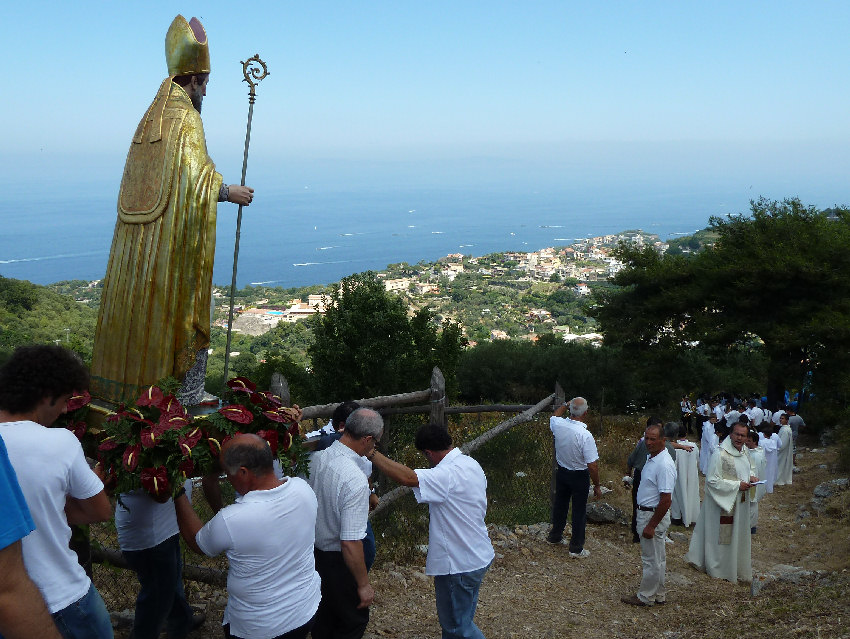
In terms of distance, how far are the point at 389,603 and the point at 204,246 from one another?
334 cm

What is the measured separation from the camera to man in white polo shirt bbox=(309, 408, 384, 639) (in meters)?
3.63

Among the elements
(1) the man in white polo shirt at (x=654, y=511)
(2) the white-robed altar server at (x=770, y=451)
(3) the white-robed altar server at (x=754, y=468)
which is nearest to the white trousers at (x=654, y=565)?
(1) the man in white polo shirt at (x=654, y=511)

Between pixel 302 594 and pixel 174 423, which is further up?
pixel 174 423

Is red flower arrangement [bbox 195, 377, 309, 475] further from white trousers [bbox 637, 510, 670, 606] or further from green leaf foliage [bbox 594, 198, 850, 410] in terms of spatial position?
green leaf foliage [bbox 594, 198, 850, 410]

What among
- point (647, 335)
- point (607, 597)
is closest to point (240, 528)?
point (607, 597)

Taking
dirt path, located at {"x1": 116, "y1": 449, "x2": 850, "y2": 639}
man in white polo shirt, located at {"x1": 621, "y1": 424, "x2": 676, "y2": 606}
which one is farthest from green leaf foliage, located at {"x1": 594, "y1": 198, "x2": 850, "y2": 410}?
man in white polo shirt, located at {"x1": 621, "y1": 424, "x2": 676, "y2": 606}

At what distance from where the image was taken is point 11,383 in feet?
8.43

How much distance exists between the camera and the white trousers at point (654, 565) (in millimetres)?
6074

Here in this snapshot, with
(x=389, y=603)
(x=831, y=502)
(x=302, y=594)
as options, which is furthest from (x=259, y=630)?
(x=831, y=502)

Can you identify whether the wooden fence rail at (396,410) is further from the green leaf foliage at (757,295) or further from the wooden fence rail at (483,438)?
the green leaf foliage at (757,295)

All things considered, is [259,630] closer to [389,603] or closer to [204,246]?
[204,246]

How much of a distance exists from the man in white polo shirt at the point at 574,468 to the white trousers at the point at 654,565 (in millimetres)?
1061

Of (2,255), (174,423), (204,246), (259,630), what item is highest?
(204,246)

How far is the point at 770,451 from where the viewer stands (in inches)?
468
